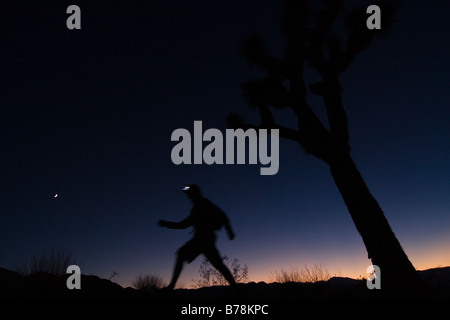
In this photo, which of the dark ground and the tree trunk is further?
the tree trunk

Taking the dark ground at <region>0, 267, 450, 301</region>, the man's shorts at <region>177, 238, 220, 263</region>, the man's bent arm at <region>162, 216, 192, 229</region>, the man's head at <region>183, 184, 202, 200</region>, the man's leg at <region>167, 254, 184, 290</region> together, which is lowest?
the dark ground at <region>0, 267, 450, 301</region>

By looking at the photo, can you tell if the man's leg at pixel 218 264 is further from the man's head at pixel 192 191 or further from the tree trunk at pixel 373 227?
the tree trunk at pixel 373 227

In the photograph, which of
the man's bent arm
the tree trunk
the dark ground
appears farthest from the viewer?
the tree trunk

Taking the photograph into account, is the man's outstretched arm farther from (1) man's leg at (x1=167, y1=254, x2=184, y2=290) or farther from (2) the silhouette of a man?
(1) man's leg at (x1=167, y1=254, x2=184, y2=290)

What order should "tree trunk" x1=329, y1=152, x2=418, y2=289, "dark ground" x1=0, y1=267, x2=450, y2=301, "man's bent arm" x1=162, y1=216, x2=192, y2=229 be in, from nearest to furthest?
"dark ground" x1=0, y1=267, x2=450, y2=301
"man's bent arm" x1=162, y1=216, x2=192, y2=229
"tree trunk" x1=329, y1=152, x2=418, y2=289

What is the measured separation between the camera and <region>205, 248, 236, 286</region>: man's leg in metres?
4.39

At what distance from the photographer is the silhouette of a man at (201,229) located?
14.5 ft

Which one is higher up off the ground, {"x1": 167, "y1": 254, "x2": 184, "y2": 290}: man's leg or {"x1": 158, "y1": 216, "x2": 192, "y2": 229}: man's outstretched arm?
{"x1": 158, "y1": 216, "x2": 192, "y2": 229}: man's outstretched arm

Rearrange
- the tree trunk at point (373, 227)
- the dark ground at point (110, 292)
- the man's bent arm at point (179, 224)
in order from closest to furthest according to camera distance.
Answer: the dark ground at point (110, 292), the man's bent arm at point (179, 224), the tree trunk at point (373, 227)

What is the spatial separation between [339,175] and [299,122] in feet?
5.32

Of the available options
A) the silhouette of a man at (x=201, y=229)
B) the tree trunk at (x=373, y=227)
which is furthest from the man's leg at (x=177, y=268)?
the tree trunk at (x=373, y=227)

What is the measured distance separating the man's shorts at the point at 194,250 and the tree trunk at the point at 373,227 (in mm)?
3041

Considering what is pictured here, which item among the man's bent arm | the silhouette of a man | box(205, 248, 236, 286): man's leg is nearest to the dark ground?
box(205, 248, 236, 286): man's leg

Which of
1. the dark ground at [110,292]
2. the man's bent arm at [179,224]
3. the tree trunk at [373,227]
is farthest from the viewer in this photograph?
the tree trunk at [373,227]
